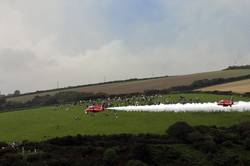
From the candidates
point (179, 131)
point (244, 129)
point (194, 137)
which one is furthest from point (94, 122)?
point (244, 129)

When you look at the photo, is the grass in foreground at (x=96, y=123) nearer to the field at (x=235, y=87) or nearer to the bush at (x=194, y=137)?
the bush at (x=194, y=137)

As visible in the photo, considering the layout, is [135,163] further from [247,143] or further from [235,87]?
[235,87]

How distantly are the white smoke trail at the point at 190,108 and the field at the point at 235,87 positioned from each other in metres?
27.1

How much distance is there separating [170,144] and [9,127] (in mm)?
39716

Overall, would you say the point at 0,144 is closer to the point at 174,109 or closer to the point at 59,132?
the point at 59,132

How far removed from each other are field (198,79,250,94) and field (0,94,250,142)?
4125 centimetres

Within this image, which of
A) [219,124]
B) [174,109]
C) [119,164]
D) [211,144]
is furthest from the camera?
[174,109]

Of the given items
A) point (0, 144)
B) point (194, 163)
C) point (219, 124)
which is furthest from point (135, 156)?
point (219, 124)

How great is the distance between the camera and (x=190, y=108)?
453ft

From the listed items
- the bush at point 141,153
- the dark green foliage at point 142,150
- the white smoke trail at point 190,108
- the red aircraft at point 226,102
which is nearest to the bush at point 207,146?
the dark green foliage at point 142,150

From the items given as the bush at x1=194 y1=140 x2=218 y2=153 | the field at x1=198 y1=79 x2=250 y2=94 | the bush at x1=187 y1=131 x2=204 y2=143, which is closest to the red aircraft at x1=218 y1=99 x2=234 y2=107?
the field at x1=198 y1=79 x2=250 y2=94

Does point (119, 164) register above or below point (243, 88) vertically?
below

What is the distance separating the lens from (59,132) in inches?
4505

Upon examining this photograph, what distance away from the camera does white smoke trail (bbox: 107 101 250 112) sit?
134 metres
